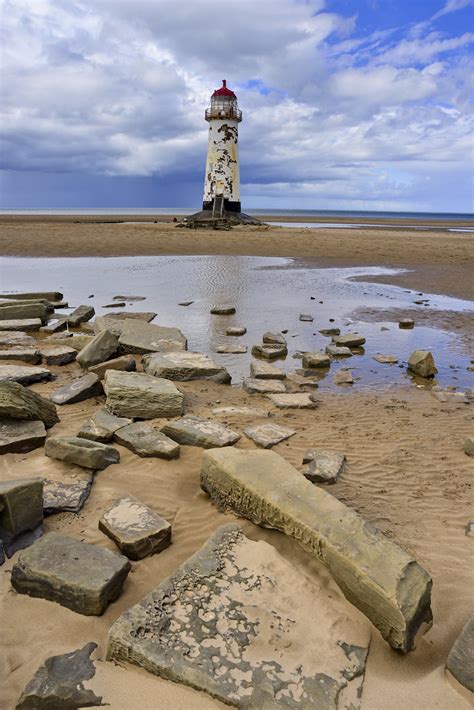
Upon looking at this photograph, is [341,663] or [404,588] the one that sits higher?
[404,588]

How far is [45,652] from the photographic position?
251 cm

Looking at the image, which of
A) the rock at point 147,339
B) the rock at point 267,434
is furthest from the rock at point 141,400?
the rock at point 147,339

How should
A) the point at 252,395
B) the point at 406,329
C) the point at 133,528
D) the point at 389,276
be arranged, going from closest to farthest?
the point at 133,528 < the point at 252,395 < the point at 406,329 < the point at 389,276

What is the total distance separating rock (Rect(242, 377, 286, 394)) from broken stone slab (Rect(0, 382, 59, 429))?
264 centimetres

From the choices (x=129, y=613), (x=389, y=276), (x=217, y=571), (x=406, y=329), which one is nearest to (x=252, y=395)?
(x=217, y=571)

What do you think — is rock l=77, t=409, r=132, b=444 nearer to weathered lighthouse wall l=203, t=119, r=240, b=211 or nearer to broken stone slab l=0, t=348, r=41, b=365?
broken stone slab l=0, t=348, r=41, b=365

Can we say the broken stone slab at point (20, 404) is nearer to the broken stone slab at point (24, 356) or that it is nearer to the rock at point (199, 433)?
the rock at point (199, 433)

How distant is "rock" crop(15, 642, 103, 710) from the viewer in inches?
86.5

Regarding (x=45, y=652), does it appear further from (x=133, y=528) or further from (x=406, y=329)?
(x=406, y=329)

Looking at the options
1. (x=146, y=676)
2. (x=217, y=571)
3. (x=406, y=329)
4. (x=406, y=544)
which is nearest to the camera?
(x=146, y=676)

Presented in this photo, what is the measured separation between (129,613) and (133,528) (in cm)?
76

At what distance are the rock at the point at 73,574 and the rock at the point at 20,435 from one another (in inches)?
57.0

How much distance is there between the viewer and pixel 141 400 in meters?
5.20

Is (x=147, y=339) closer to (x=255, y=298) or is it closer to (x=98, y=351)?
(x=98, y=351)
